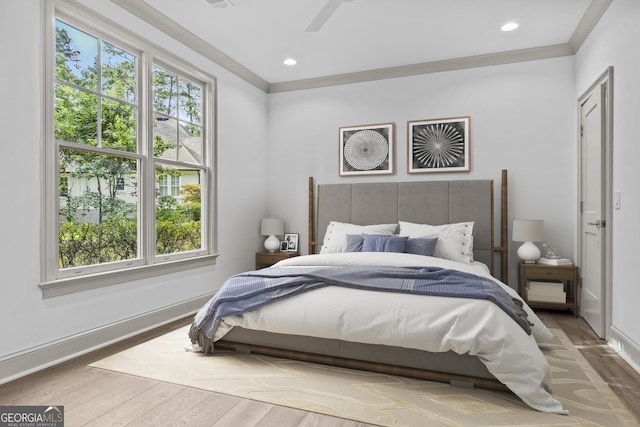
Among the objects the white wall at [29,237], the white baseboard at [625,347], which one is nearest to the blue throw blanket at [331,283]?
the white baseboard at [625,347]

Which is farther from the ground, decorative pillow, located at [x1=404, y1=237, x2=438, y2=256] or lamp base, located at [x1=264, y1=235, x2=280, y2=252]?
decorative pillow, located at [x1=404, y1=237, x2=438, y2=256]

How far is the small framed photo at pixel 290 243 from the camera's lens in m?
5.21

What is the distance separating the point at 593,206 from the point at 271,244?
11.3 feet

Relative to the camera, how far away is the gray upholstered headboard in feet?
14.1

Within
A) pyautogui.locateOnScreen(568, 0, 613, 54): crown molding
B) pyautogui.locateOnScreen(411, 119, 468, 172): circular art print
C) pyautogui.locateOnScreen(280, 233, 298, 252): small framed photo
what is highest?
pyautogui.locateOnScreen(568, 0, 613, 54): crown molding

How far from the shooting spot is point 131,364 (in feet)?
8.75

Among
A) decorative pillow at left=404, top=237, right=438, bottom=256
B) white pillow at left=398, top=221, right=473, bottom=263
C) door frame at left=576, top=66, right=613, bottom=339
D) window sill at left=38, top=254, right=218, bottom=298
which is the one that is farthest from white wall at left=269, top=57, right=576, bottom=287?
window sill at left=38, top=254, right=218, bottom=298

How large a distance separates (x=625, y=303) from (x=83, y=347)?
12.8 ft

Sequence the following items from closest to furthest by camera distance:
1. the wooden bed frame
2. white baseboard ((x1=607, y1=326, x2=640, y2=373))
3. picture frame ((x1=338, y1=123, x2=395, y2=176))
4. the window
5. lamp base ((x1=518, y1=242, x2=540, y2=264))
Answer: the wooden bed frame → white baseboard ((x1=607, y1=326, x2=640, y2=373)) → the window → lamp base ((x1=518, y1=242, x2=540, y2=264)) → picture frame ((x1=338, y1=123, x2=395, y2=176))

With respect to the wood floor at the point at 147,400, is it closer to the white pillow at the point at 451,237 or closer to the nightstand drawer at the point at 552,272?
the nightstand drawer at the point at 552,272

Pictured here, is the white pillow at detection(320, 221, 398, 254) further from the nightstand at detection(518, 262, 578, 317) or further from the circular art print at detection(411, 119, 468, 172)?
the nightstand at detection(518, 262, 578, 317)

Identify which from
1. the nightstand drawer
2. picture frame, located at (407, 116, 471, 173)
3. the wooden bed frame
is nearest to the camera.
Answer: the wooden bed frame

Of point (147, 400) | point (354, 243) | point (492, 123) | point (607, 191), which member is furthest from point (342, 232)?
point (147, 400)

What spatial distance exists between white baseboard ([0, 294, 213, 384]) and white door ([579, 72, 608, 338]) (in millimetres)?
3710
